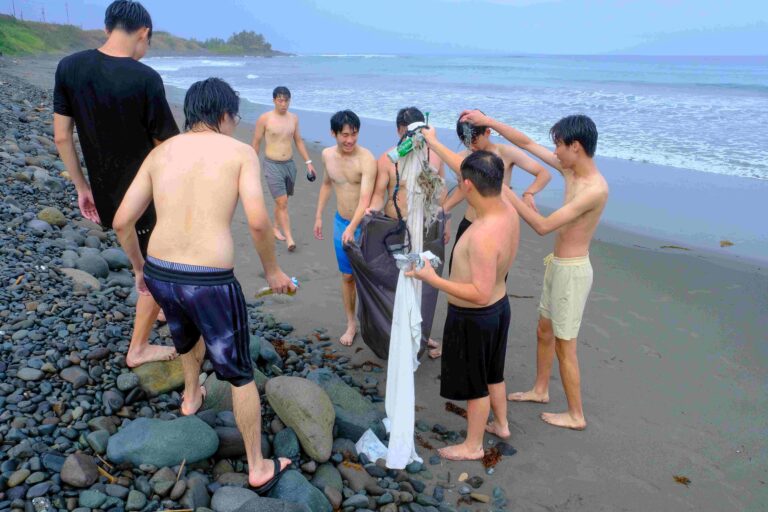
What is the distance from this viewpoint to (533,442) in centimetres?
391

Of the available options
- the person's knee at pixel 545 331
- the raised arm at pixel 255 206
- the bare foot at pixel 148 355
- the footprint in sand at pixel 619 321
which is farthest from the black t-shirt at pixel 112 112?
the footprint in sand at pixel 619 321

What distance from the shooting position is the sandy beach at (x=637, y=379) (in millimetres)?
3529

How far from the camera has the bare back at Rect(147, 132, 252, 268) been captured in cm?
274

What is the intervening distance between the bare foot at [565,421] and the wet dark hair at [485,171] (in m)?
1.88

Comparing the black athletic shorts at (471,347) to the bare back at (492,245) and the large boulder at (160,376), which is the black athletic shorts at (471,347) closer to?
the bare back at (492,245)

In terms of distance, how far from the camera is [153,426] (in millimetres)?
3084

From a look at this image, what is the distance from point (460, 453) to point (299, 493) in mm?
1197

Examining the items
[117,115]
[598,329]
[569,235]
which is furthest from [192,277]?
[598,329]

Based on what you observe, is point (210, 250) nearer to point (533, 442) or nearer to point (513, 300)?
point (533, 442)

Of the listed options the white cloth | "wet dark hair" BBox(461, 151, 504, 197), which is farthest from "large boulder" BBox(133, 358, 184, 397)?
"wet dark hair" BBox(461, 151, 504, 197)

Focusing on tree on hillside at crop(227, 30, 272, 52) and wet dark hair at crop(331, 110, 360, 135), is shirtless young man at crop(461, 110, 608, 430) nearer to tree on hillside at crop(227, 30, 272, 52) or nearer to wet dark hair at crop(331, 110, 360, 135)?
wet dark hair at crop(331, 110, 360, 135)

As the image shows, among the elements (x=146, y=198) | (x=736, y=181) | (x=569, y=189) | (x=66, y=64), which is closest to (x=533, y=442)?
(x=569, y=189)

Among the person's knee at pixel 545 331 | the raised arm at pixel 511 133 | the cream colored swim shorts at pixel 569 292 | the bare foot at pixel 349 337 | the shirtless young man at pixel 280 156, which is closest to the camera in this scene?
the cream colored swim shorts at pixel 569 292

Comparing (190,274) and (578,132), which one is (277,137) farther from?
(190,274)
